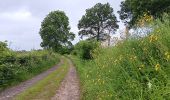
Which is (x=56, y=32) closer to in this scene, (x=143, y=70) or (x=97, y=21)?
(x=97, y=21)

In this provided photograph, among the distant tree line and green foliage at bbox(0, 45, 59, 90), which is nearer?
green foliage at bbox(0, 45, 59, 90)

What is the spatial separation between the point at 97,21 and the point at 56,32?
1246cm

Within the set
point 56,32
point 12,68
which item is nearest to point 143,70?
point 12,68

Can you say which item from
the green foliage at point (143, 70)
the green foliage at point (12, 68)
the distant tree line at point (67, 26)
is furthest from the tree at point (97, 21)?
the green foliage at point (143, 70)

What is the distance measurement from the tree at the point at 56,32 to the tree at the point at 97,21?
4.75 meters

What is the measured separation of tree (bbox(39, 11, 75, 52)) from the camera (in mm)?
88562

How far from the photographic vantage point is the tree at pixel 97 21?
315 ft

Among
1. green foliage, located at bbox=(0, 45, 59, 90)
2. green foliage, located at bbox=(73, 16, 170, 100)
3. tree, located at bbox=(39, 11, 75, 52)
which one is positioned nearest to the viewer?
green foliage, located at bbox=(73, 16, 170, 100)

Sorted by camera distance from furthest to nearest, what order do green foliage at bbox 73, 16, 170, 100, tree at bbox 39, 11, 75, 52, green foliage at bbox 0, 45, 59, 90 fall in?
tree at bbox 39, 11, 75, 52
green foliage at bbox 0, 45, 59, 90
green foliage at bbox 73, 16, 170, 100

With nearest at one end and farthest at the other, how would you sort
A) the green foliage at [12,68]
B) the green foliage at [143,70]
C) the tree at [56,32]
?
the green foliage at [143,70] < the green foliage at [12,68] < the tree at [56,32]

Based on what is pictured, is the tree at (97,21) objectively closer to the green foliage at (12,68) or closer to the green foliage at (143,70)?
the green foliage at (12,68)

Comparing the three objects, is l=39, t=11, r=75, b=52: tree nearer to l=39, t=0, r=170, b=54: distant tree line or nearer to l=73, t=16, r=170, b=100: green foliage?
l=39, t=0, r=170, b=54: distant tree line

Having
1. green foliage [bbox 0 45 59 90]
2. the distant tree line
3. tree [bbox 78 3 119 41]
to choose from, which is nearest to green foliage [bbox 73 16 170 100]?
green foliage [bbox 0 45 59 90]

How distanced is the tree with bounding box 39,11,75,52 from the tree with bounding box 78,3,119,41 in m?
4.75
